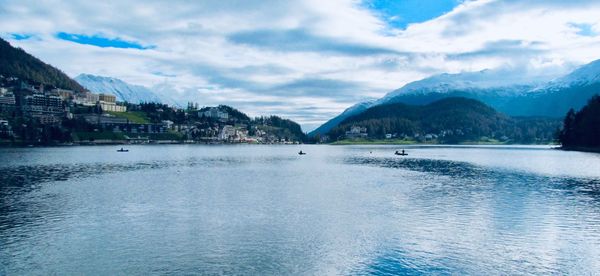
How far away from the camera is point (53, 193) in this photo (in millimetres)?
69125

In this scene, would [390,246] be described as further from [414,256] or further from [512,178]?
[512,178]

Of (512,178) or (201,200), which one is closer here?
(201,200)

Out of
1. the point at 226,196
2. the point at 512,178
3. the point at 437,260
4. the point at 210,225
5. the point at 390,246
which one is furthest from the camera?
the point at 512,178

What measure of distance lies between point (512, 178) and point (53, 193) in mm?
85000

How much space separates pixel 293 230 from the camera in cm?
4428

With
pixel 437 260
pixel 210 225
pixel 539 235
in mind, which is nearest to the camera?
pixel 437 260

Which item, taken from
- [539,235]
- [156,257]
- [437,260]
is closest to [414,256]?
[437,260]

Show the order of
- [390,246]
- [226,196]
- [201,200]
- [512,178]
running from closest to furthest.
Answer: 1. [390,246]
2. [201,200]
3. [226,196]
4. [512,178]

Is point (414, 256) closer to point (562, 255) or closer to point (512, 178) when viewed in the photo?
point (562, 255)

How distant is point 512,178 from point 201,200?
66278mm

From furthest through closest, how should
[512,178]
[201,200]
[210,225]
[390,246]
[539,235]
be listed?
[512,178] < [201,200] < [210,225] < [539,235] < [390,246]

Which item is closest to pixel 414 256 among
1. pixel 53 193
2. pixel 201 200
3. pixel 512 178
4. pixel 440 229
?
pixel 440 229

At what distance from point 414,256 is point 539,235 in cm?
1497

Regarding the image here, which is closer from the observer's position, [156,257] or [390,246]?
[156,257]
